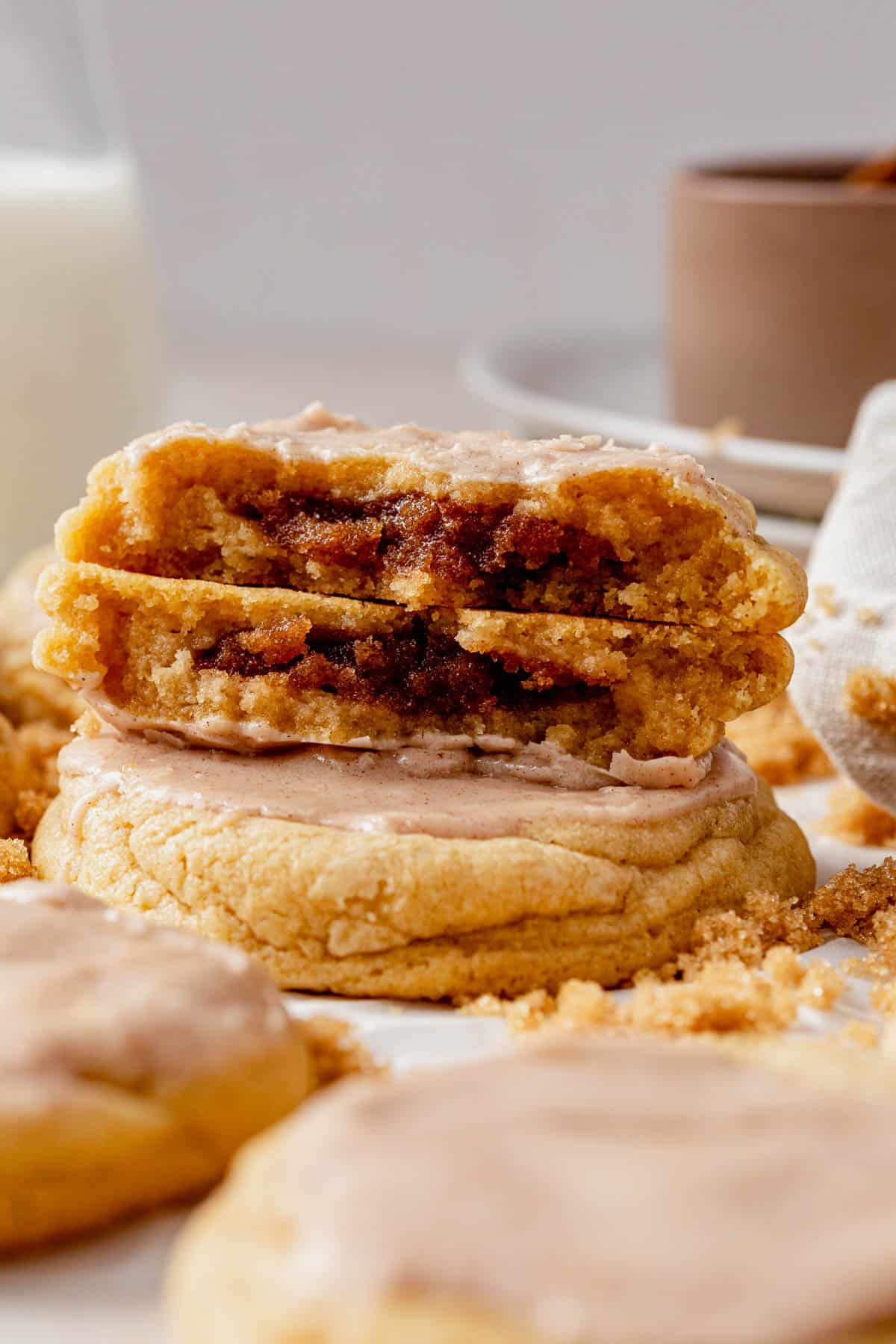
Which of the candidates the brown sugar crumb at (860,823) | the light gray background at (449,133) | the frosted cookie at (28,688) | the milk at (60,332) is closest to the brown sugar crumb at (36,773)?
the frosted cookie at (28,688)

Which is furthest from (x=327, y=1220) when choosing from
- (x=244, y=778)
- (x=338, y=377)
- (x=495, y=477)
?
(x=338, y=377)

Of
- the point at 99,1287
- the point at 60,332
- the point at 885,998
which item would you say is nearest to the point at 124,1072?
the point at 99,1287

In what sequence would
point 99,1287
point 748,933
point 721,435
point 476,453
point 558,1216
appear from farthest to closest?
point 721,435
point 476,453
point 748,933
point 99,1287
point 558,1216

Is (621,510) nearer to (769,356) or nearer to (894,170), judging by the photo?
(769,356)

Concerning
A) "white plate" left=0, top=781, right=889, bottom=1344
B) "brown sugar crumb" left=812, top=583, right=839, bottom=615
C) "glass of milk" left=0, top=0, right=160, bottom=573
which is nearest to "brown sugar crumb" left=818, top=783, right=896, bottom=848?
"brown sugar crumb" left=812, top=583, right=839, bottom=615

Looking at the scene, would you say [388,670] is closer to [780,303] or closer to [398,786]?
[398,786]

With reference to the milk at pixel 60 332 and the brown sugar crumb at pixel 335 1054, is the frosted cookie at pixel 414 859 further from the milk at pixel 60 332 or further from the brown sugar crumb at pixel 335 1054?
the milk at pixel 60 332
